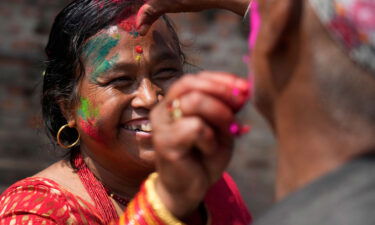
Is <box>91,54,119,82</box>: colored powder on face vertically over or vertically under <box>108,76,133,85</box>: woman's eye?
over

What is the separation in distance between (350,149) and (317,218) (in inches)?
6.5

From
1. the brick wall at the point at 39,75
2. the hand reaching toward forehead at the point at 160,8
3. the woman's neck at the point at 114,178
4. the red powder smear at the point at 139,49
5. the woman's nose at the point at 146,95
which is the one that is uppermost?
the hand reaching toward forehead at the point at 160,8

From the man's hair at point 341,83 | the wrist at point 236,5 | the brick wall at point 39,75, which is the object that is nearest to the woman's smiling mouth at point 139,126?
the wrist at point 236,5

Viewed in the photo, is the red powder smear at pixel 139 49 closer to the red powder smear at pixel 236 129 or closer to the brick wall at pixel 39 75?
the red powder smear at pixel 236 129

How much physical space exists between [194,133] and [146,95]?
1029mm

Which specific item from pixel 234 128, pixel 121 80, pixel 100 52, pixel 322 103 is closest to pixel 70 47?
pixel 100 52

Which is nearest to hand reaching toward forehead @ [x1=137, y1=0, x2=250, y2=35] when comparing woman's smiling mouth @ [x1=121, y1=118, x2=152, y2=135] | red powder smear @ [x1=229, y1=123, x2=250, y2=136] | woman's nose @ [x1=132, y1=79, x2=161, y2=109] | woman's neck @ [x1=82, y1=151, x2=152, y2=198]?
woman's nose @ [x1=132, y1=79, x2=161, y2=109]

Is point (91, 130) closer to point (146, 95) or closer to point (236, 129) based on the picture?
point (146, 95)

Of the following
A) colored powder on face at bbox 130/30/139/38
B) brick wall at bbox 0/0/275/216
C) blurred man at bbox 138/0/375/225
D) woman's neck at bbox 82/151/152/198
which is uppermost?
blurred man at bbox 138/0/375/225

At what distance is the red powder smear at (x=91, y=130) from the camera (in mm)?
2568

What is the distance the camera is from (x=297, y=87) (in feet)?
4.48

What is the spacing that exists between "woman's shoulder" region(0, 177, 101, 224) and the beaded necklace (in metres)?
0.07

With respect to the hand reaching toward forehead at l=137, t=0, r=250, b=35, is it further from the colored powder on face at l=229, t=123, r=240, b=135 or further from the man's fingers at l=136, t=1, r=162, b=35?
the colored powder on face at l=229, t=123, r=240, b=135

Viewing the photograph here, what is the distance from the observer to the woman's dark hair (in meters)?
2.64
